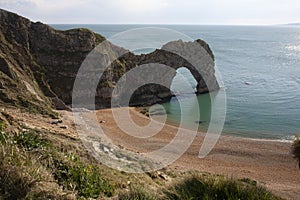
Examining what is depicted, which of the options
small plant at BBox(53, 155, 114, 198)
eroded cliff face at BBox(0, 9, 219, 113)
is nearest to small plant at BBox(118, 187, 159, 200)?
small plant at BBox(53, 155, 114, 198)

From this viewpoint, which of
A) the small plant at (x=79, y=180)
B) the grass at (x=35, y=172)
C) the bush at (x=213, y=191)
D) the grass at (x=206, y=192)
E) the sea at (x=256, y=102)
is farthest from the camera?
the sea at (x=256, y=102)

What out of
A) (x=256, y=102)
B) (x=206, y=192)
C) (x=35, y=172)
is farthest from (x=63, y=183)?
(x=256, y=102)

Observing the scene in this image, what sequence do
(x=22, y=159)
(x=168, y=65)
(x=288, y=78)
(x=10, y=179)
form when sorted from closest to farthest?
(x=10, y=179), (x=22, y=159), (x=168, y=65), (x=288, y=78)

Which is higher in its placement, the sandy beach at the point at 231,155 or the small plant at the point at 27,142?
the small plant at the point at 27,142

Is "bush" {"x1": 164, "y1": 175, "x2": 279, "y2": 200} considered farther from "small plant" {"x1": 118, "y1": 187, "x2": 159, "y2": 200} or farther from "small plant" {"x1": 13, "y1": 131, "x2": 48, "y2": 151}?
"small plant" {"x1": 13, "y1": 131, "x2": 48, "y2": 151}

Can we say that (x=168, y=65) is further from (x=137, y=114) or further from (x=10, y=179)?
(x=10, y=179)

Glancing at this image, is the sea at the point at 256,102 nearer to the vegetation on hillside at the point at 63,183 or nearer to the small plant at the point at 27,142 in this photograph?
the vegetation on hillside at the point at 63,183

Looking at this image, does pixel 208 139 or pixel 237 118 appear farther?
pixel 237 118

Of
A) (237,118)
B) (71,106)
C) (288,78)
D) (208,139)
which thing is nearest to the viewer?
(208,139)

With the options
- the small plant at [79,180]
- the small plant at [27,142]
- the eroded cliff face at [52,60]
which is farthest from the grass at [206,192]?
the eroded cliff face at [52,60]

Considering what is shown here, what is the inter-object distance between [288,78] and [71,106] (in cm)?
4747

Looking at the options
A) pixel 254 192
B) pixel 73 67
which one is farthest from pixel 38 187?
pixel 73 67

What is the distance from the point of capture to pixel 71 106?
1399 inches

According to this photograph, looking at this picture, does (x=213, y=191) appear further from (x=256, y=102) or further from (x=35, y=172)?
(x=256, y=102)
